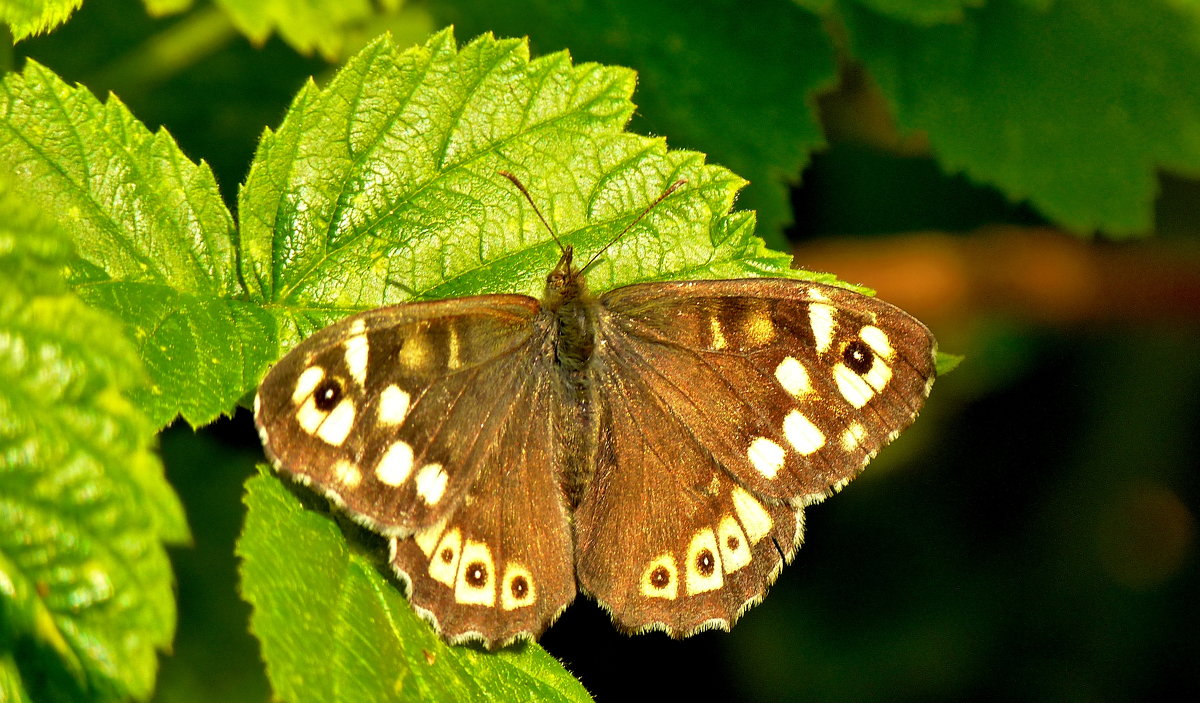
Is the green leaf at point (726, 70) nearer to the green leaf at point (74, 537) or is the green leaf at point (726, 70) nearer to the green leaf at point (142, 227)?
the green leaf at point (142, 227)

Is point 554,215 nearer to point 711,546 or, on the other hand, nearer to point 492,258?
point 492,258

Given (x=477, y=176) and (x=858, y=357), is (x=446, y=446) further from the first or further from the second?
(x=858, y=357)

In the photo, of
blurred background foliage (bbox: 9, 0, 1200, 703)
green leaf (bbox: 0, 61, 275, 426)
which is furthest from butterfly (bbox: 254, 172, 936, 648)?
blurred background foliage (bbox: 9, 0, 1200, 703)

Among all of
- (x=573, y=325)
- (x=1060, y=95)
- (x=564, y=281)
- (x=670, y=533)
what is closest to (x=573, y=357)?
(x=573, y=325)

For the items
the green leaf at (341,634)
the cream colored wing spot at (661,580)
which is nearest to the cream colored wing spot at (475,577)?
the green leaf at (341,634)

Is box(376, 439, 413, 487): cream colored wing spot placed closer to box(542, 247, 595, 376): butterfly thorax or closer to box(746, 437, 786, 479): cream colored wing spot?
box(542, 247, 595, 376): butterfly thorax

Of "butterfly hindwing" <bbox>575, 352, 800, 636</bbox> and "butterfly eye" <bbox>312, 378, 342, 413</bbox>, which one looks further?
"butterfly hindwing" <bbox>575, 352, 800, 636</bbox>

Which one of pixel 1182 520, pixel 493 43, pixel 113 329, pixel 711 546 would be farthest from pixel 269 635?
pixel 1182 520
